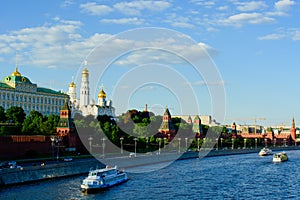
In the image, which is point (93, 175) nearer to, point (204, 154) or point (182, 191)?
point (182, 191)

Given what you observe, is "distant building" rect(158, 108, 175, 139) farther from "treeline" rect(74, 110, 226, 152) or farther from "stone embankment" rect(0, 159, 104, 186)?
"stone embankment" rect(0, 159, 104, 186)

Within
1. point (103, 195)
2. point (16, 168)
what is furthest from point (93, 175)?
point (16, 168)

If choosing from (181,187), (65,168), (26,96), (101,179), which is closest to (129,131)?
(26,96)

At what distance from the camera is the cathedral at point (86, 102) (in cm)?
10364

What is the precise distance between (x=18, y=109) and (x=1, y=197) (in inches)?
1639

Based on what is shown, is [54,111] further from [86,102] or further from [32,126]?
[32,126]

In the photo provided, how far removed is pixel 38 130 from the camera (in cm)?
5684

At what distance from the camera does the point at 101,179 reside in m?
34.2

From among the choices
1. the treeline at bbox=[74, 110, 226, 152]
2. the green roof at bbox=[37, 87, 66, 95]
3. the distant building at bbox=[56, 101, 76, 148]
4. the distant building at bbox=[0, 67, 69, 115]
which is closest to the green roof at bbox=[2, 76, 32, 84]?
the distant building at bbox=[0, 67, 69, 115]

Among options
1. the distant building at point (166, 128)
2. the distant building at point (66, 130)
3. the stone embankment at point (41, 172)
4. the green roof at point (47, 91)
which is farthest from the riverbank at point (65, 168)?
the green roof at point (47, 91)

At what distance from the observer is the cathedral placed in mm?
103637

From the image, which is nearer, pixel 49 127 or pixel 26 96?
pixel 49 127

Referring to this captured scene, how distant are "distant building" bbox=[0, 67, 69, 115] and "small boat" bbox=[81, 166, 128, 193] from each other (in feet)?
162

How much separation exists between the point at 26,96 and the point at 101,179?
55.7 metres
